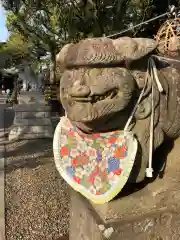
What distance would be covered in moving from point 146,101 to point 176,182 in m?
0.49

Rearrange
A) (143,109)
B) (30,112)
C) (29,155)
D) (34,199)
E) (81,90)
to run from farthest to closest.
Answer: (30,112) → (29,155) → (34,199) → (143,109) → (81,90)

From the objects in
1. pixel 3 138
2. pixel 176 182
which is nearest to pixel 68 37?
pixel 3 138

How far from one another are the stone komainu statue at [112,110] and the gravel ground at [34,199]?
4.25 feet

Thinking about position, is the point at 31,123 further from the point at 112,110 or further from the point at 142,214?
the point at 112,110

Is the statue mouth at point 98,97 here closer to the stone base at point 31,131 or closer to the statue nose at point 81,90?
the statue nose at point 81,90

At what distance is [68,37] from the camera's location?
7.29 metres

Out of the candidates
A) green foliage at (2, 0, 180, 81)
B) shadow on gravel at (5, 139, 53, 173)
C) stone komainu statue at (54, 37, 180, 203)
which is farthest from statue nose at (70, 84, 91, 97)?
green foliage at (2, 0, 180, 81)

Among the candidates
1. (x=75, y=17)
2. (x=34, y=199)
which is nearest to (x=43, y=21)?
(x=75, y=17)

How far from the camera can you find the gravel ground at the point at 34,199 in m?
2.87

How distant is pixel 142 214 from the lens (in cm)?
162

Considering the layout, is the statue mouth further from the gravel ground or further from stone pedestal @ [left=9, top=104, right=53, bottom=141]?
stone pedestal @ [left=9, top=104, right=53, bottom=141]

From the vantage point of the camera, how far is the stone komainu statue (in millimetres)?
1385

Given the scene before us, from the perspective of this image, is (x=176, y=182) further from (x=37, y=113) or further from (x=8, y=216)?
(x=37, y=113)

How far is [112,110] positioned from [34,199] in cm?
237
